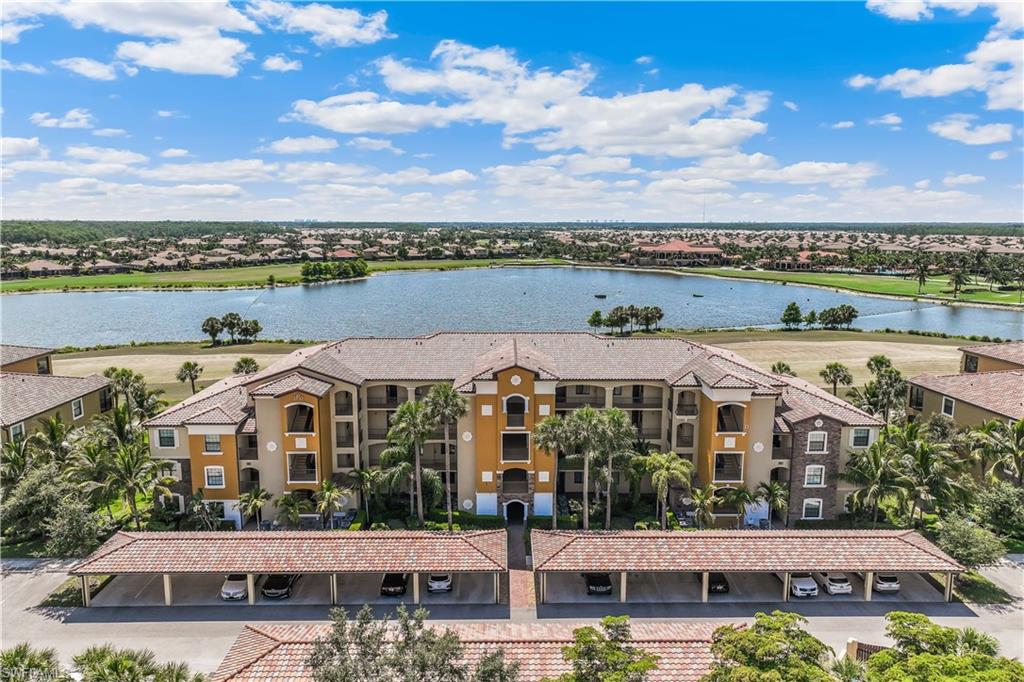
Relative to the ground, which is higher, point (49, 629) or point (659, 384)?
point (659, 384)

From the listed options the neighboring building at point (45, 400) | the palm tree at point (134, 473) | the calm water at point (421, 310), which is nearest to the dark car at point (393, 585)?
the palm tree at point (134, 473)

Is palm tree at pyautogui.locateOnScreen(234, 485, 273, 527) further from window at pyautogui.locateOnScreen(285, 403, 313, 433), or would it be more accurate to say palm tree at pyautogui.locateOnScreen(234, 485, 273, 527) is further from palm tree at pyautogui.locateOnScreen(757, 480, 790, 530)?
palm tree at pyautogui.locateOnScreen(757, 480, 790, 530)

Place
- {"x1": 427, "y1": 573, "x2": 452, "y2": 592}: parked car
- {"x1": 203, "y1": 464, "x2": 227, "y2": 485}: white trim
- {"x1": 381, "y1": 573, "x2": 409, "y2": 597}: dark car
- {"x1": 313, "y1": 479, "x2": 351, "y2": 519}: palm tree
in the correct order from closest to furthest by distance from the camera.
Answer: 1. {"x1": 381, "y1": 573, "x2": 409, "y2": 597}: dark car
2. {"x1": 427, "y1": 573, "x2": 452, "y2": 592}: parked car
3. {"x1": 313, "y1": 479, "x2": 351, "y2": 519}: palm tree
4. {"x1": 203, "y1": 464, "x2": 227, "y2": 485}: white trim

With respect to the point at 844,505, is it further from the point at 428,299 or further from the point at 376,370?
the point at 428,299

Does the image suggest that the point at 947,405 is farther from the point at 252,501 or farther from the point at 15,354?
the point at 15,354

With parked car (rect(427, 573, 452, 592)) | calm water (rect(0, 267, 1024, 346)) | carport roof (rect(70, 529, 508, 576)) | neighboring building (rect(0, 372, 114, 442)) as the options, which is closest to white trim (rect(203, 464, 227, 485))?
carport roof (rect(70, 529, 508, 576))

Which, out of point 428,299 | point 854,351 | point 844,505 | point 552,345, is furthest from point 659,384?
point 428,299

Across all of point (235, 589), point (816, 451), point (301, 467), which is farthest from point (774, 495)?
point (235, 589)
